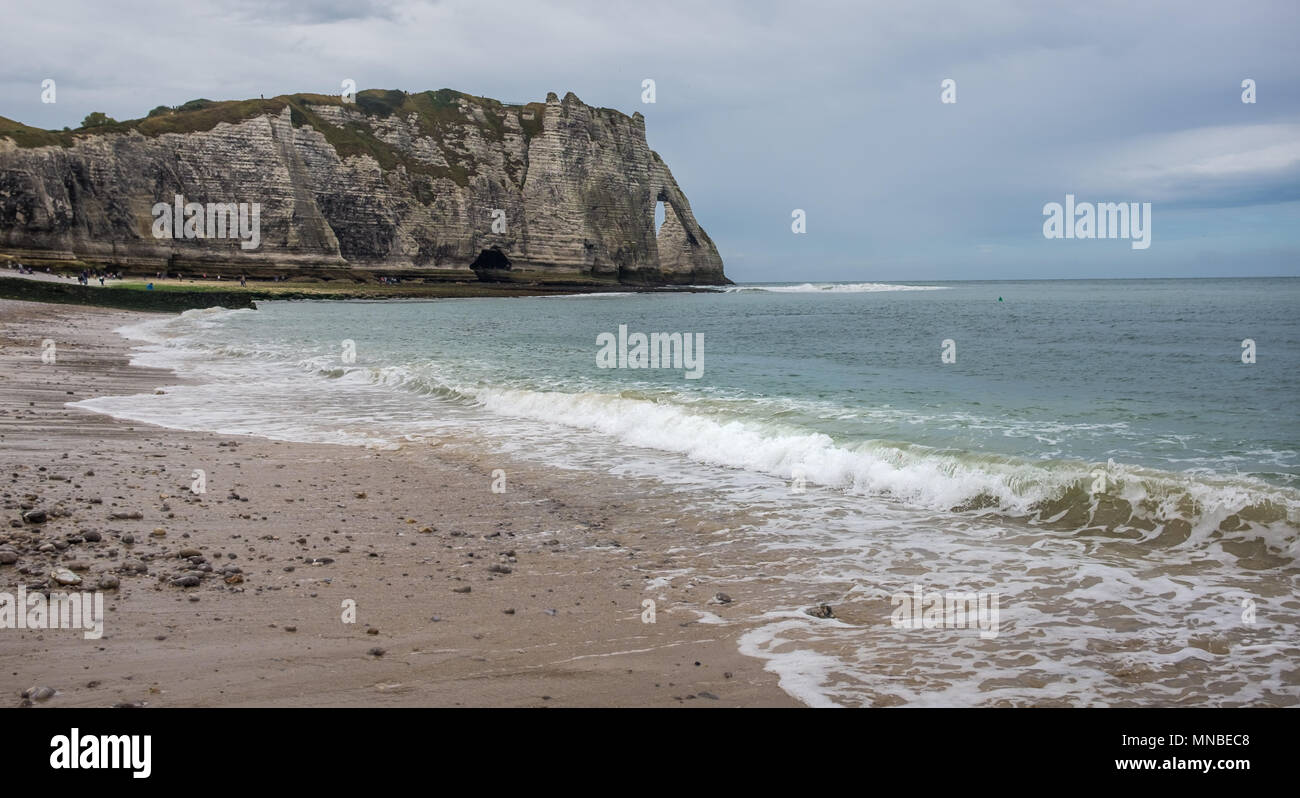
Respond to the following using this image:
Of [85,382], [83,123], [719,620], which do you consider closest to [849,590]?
[719,620]

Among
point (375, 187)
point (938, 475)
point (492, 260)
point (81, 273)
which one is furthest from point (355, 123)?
point (938, 475)

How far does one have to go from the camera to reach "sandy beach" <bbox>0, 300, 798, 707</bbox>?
4.69 meters

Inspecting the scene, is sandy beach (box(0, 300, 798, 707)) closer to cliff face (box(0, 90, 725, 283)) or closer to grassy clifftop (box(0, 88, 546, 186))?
cliff face (box(0, 90, 725, 283))

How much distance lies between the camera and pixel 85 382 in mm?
18594

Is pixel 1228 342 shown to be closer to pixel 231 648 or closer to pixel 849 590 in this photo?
pixel 849 590

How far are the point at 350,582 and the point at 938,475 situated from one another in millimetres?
7115

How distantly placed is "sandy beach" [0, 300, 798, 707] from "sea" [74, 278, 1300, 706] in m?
0.66

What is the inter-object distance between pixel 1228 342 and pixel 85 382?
118 ft

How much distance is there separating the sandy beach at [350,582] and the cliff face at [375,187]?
81.7 meters

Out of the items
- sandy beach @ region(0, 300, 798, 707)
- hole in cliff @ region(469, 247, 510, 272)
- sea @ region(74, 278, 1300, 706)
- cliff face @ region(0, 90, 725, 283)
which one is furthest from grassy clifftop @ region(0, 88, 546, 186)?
sandy beach @ region(0, 300, 798, 707)

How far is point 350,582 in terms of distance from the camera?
21.7 feet

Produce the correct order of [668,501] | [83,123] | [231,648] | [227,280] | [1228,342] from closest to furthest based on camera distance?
[231,648] → [668,501] → [1228,342] → [227,280] → [83,123]

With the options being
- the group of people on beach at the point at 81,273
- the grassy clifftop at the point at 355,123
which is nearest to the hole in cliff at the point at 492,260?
the grassy clifftop at the point at 355,123
